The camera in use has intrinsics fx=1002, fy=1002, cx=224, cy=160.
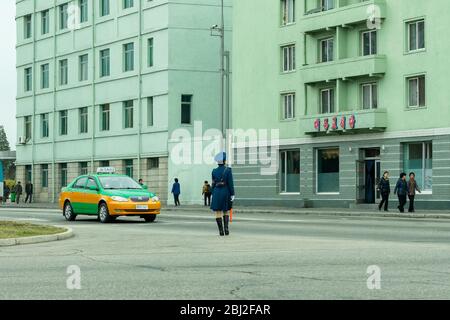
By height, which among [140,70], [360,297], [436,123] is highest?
[140,70]

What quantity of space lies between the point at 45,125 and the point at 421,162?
115 feet

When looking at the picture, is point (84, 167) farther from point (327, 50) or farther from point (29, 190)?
point (327, 50)

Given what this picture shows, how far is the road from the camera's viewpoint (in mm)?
11062

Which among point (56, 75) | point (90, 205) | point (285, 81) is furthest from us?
point (56, 75)

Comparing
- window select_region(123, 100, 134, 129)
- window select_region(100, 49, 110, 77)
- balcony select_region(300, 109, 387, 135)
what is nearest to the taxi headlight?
balcony select_region(300, 109, 387, 135)

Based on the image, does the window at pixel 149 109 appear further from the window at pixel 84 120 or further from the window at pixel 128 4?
the window at pixel 84 120

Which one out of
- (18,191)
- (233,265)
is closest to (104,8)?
(18,191)

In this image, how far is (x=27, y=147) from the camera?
2945 inches

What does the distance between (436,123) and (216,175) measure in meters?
24.5

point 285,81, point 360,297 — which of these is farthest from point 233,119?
point 360,297

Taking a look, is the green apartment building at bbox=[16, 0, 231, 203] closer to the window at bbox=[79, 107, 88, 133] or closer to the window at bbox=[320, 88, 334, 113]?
the window at bbox=[79, 107, 88, 133]

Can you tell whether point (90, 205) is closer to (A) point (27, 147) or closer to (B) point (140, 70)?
(B) point (140, 70)
